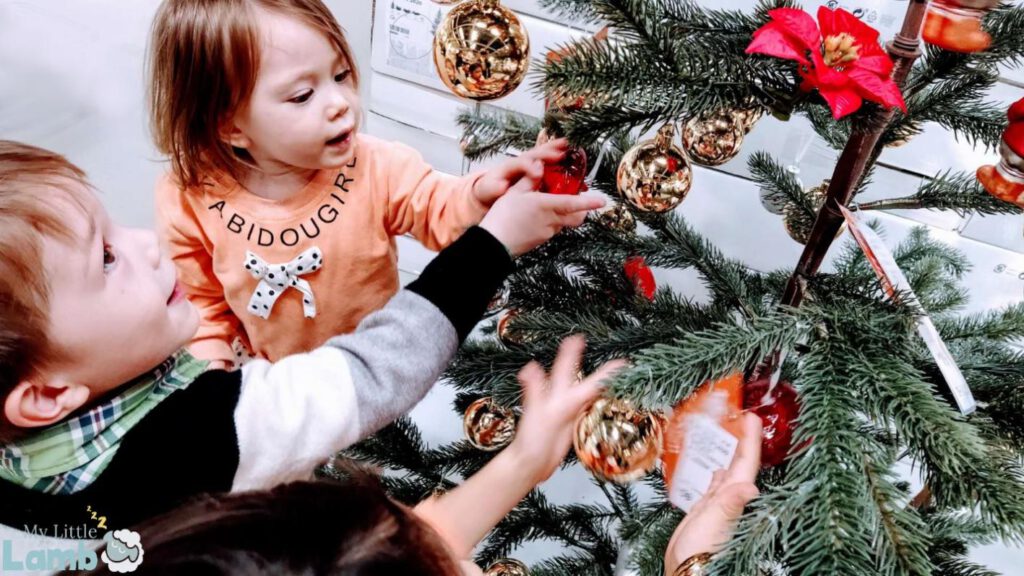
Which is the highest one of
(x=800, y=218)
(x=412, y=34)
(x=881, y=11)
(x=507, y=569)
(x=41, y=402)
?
(x=881, y=11)

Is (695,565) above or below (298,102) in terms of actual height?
below

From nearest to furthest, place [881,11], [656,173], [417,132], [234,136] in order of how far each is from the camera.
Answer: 1. [656,173]
2. [234,136]
3. [881,11]
4. [417,132]

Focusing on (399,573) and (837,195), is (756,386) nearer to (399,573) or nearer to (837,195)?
(837,195)

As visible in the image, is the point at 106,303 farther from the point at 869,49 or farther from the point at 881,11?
the point at 881,11

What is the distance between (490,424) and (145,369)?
0.30 metres

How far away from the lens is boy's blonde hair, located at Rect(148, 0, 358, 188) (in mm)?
561

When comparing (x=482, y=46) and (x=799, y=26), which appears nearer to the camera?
(x=799, y=26)

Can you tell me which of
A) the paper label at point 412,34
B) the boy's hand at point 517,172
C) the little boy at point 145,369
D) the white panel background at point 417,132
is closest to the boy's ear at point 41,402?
the little boy at point 145,369

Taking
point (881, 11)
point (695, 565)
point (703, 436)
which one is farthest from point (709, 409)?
point (881, 11)

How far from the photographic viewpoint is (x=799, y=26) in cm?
38

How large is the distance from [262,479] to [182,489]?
5 cm

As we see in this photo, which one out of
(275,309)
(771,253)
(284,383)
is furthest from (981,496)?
(771,253)

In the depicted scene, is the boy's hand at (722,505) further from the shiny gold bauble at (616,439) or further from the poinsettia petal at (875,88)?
the poinsettia petal at (875,88)

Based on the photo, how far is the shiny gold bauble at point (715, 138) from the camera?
0.58 metres
